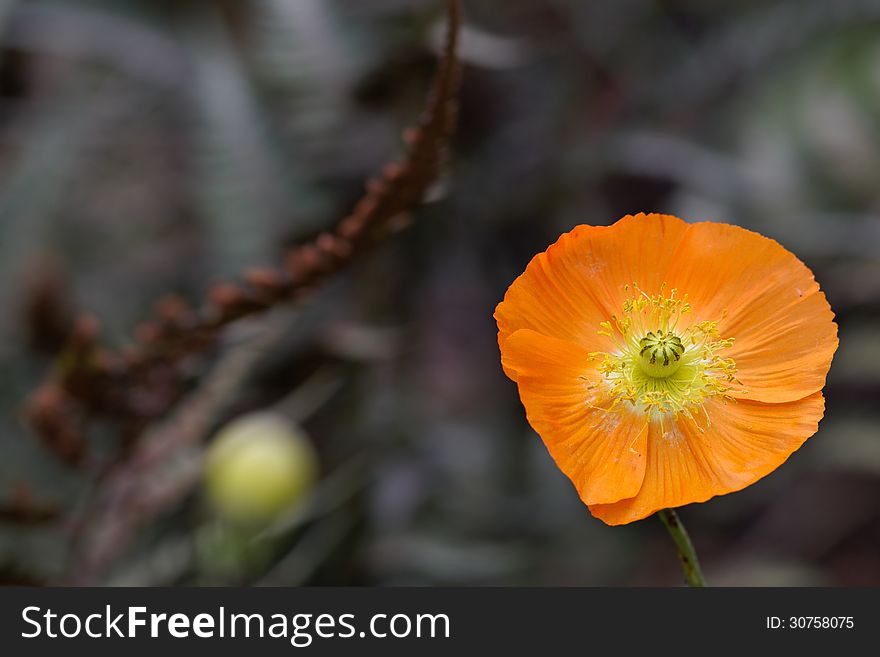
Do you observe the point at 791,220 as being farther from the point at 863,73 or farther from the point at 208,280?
the point at 208,280

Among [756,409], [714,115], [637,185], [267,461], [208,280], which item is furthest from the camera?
[637,185]

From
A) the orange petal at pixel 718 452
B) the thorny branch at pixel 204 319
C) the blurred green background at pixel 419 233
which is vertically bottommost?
the orange petal at pixel 718 452

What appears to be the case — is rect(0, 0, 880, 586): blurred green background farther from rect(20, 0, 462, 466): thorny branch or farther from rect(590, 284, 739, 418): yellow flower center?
rect(590, 284, 739, 418): yellow flower center

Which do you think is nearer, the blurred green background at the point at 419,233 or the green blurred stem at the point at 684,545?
the green blurred stem at the point at 684,545

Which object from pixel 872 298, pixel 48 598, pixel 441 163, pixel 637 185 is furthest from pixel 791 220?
pixel 48 598

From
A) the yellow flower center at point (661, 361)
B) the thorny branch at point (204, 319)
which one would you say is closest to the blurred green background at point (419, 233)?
the thorny branch at point (204, 319)

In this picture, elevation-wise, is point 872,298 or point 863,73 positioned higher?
point 863,73

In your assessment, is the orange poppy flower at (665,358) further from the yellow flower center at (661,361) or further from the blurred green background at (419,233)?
the blurred green background at (419,233)

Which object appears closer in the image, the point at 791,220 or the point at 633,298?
the point at 633,298
